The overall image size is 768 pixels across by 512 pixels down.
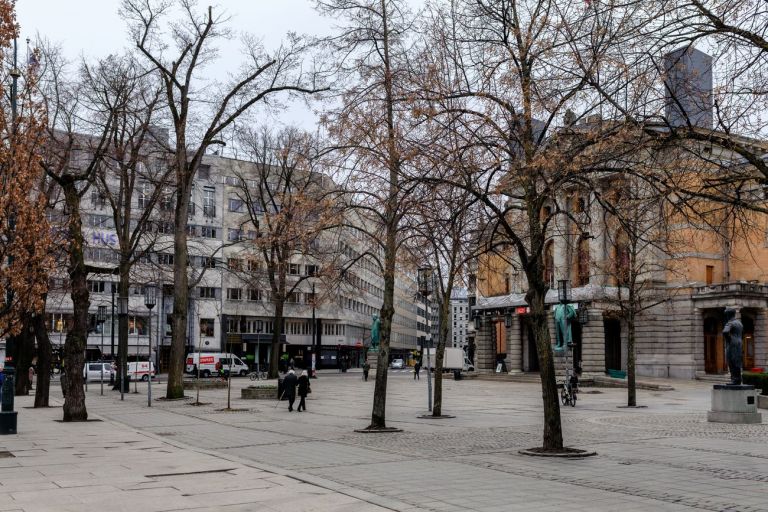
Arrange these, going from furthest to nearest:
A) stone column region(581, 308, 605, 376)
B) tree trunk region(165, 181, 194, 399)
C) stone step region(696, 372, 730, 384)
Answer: stone column region(581, 308, 605, 376)
stone step region(696, 372, 730, 384)
tree trunk region(165, 181, 194, 399)

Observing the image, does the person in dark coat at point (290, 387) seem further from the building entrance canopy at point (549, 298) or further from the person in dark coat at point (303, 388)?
the building entrance canopy at point (549, 298)

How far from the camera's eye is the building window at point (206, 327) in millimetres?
85500

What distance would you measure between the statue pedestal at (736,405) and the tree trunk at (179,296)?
20.0 metres

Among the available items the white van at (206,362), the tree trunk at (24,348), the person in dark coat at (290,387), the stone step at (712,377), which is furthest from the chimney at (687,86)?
the white van at (206,362)

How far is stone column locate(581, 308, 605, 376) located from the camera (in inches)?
2351

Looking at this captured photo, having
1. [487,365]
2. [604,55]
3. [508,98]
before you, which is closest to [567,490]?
[604,55]

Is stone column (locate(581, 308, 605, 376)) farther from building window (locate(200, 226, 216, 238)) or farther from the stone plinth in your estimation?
building window (locate(200, 226, 216, 238))

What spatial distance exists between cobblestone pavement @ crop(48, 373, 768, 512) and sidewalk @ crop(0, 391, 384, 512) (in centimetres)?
56

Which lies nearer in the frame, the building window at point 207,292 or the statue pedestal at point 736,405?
the statue pedestal at point 736,405

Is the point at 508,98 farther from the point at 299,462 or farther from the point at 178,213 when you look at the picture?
the point at 178,213

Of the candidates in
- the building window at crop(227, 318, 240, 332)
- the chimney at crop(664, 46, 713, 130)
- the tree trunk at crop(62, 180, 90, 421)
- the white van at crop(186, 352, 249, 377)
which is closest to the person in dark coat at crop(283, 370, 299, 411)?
the tree trunk at crop(62, 180, 90, 421)

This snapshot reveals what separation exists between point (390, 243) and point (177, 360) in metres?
16.5

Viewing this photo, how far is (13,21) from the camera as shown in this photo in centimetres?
1752

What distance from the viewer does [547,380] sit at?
15.3 metres
